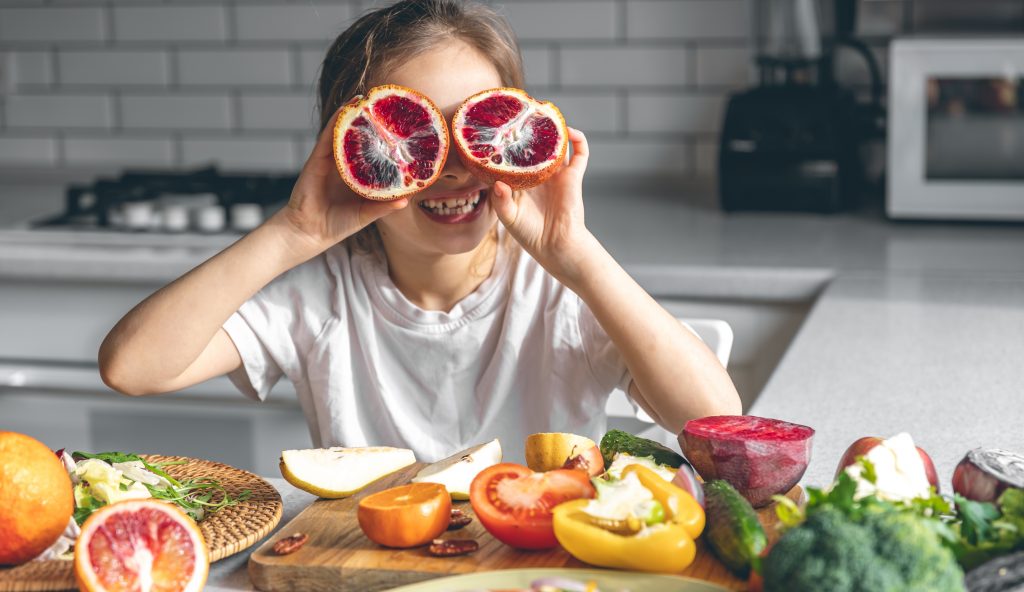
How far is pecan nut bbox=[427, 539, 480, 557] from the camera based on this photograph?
0.83 m

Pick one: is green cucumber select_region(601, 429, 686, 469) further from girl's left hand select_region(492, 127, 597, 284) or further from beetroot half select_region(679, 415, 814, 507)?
girl's left hand select_region(492, 127, 597, 284)

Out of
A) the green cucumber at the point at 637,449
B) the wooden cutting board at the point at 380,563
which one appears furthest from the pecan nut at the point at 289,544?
the green cucumber at the point at 637,449

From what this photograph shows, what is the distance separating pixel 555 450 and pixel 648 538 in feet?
0.64

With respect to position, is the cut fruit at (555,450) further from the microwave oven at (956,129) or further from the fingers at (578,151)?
the microwave oven at (956,129)

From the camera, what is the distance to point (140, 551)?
79 cm

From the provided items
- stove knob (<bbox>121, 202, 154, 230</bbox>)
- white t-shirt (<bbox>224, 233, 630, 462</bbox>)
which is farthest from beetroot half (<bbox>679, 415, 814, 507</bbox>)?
stove knob (<bbox>121, 202, 154, 230</bbox>)

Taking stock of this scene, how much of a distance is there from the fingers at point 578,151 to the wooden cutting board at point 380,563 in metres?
0.48

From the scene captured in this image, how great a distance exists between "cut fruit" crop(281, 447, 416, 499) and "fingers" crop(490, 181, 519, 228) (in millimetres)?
290

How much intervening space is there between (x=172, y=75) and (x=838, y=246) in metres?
1.63

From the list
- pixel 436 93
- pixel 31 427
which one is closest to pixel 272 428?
pixel 31 427

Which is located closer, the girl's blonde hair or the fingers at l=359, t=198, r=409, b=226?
the fingers at l=359, t=198, r=409, b=226

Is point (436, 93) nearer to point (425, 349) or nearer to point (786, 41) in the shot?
point (425, 349)

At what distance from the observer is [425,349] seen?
1.49m

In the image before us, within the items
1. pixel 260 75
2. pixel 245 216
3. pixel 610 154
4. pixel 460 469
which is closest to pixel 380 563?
pixel 460 469
